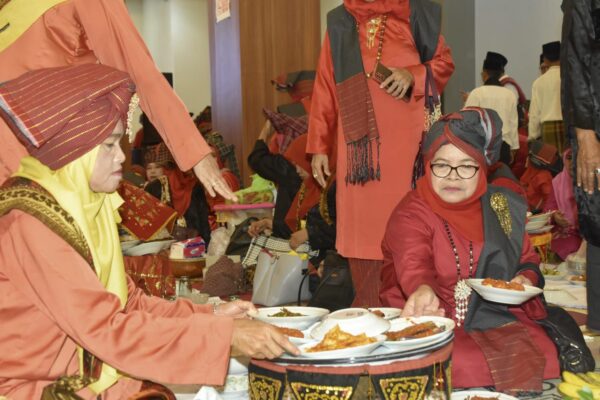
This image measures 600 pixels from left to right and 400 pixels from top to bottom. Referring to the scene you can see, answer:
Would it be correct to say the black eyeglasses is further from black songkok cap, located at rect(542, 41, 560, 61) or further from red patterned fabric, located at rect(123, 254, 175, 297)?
black songkok cap, located at rect(542, 41, 560, 61)

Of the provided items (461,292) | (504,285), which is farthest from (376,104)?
(504,285)

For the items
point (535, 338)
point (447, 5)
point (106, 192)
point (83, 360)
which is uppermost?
point (447, 5)

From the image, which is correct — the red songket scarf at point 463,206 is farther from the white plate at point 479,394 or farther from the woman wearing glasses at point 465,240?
the white plate at point 479,394

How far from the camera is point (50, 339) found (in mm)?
1776

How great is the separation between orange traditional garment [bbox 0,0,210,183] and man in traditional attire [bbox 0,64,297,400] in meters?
0.54

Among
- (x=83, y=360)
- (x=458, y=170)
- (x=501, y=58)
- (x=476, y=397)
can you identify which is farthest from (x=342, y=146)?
(x=501, y=58)

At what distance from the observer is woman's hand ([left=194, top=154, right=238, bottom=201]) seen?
2.26 meters

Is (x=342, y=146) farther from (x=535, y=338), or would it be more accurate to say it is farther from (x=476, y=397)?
(x=476, y=397)

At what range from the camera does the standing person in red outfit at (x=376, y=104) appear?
328cm

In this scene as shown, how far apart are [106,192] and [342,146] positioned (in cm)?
167

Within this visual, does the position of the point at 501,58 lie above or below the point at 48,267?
above

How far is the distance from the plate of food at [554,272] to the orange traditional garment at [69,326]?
324cm

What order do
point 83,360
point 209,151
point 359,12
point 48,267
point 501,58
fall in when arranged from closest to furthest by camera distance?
point 48,267 < point 83,360 < point 209,151 < point 359,12 < point 501,58

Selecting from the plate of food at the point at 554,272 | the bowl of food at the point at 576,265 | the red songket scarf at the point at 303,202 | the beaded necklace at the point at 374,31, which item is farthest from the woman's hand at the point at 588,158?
the red songket scarf at the point at 303,202
